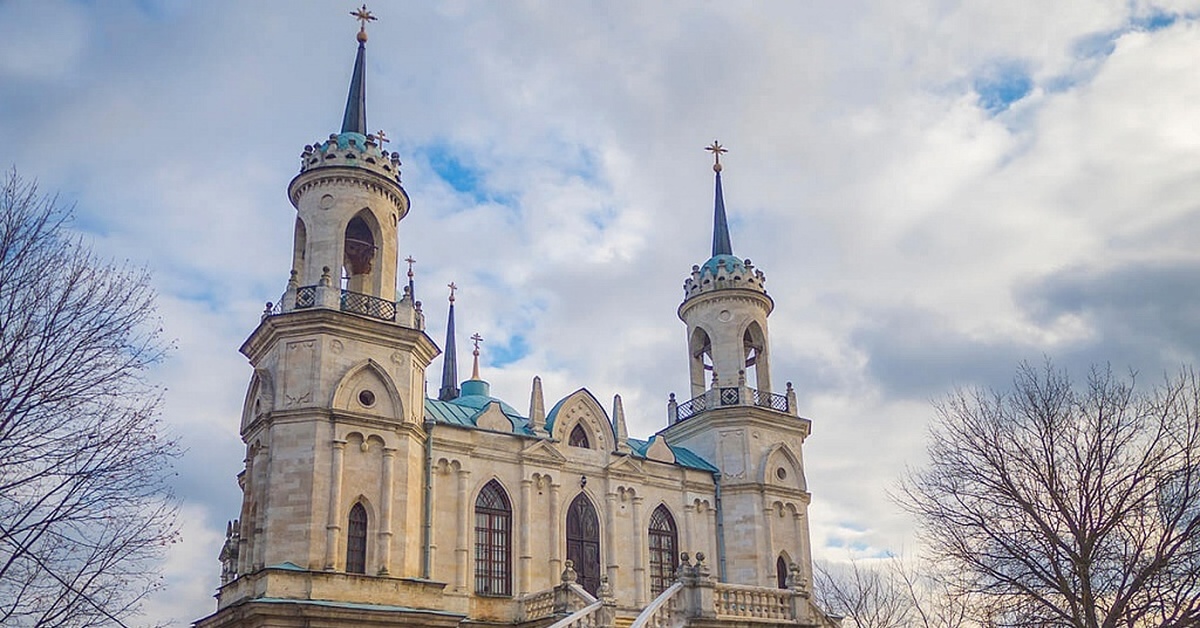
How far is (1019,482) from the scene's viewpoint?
2262cm

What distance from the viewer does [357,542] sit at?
2739 cm

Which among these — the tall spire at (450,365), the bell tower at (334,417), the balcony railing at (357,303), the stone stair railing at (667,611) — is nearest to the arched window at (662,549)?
the stone stair railing at (667,611)

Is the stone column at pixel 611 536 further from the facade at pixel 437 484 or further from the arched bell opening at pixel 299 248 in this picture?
the arched bell opening at pixel 299 248

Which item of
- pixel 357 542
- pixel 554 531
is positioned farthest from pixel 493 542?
pixel 357 542

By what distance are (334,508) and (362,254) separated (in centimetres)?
908

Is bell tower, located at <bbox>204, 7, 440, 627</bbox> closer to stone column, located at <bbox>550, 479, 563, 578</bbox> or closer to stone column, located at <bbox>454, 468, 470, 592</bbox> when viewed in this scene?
stone column, located at <bbox>454, 468, 470, 592</bbox>

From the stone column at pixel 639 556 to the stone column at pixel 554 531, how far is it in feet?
9.30

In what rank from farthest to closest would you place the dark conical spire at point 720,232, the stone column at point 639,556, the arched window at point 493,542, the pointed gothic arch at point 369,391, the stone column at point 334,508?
the dark conical spire at point 720,232
the stone column at point 639,556
the arched window at point 493,542
the pointed gothic arch at point 369,391
the stone column at point 334,508

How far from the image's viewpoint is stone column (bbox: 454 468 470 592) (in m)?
29.2

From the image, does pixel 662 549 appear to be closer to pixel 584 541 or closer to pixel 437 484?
pixel 584 541

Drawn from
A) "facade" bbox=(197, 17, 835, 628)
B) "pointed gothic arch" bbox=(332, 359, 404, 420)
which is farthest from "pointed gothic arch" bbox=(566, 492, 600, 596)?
"pointed gothic arch" bbox=(332, 359, 404, 420)

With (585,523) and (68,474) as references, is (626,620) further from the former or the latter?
(68,474)

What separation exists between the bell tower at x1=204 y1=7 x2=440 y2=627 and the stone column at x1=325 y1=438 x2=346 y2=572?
1.4 inches

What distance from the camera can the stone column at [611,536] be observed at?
32.1 meters
